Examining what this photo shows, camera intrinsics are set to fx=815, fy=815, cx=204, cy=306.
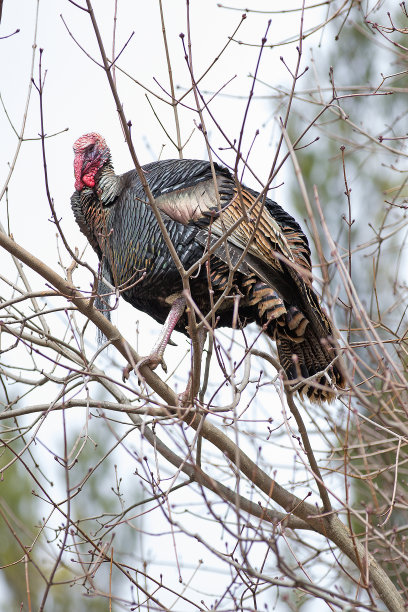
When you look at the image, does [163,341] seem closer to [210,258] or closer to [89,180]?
[210,258]

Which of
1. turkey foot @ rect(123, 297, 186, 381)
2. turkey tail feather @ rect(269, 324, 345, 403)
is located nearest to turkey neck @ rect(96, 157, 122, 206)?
turkey foot @ rect(123, 297, 186, 381)

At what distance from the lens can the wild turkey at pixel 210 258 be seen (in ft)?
13.5

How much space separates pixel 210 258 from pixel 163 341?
1.58 ft

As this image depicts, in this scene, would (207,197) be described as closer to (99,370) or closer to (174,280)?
(174,280)

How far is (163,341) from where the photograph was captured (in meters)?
4.12

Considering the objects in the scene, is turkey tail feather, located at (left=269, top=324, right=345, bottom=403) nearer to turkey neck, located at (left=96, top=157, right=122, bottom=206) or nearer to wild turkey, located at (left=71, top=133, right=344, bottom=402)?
wild turkey, located at (left=71, top=133, right=344, bottom=402)

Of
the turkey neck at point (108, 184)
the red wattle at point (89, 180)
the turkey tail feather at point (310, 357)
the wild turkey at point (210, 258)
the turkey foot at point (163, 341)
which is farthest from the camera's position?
the red wattle at point (89, 180)

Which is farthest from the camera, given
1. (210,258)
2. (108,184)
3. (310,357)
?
(108,184)

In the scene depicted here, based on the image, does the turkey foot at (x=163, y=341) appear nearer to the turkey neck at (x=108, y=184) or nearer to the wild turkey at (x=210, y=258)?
the wild turkey at (x=210, y=258)

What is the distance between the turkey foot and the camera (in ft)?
13.0

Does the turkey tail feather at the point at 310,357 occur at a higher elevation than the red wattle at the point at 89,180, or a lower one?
lower

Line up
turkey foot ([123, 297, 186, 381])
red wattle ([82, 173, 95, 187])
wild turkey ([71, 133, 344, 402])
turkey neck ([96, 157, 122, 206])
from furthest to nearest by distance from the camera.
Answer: red wattle ([82, 173, 95, 187])
turkey neck ([96, 157, 122, 206])
wild turkey ([71, 133, 344, 402])
turkey foot ([123, 297, 186, 381])

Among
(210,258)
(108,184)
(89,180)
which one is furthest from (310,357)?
(89,180)

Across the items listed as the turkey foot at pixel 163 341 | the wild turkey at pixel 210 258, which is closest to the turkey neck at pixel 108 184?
the wild turkey at pixel 210 258
